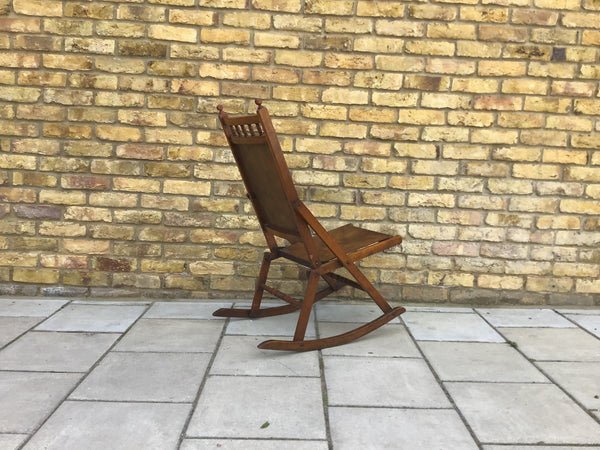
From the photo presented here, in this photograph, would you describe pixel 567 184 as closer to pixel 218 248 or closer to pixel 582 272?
pixel 582 272

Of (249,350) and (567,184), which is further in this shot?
(567,184)

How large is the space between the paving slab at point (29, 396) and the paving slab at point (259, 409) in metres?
0.53

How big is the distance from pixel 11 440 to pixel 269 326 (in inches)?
51.9

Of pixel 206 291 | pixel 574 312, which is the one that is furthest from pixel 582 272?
pixel 206 291

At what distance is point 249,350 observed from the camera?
7.38 feet

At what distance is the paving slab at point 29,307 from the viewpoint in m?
2.67

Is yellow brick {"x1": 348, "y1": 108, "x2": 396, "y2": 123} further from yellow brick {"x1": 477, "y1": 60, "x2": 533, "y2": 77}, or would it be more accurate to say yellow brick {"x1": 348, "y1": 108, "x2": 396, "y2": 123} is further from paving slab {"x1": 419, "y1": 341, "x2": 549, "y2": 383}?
paving slab {"x1": 419, "y1": 341, "x2": 549, "y2": 383}

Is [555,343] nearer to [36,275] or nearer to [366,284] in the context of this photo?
[366,284]

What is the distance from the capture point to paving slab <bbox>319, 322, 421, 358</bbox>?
2248 millimetres

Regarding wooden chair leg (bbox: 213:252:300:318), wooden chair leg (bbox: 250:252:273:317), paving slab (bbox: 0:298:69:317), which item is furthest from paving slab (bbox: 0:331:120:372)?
wooden chair leg (bbox: 250:252:273:317)

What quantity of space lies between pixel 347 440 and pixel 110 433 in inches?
30.3

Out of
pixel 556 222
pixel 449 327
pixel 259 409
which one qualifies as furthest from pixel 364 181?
pixel 259 409

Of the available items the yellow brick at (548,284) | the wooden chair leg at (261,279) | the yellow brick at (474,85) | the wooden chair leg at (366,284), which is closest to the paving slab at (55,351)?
the wooden chair leg at (261,279)

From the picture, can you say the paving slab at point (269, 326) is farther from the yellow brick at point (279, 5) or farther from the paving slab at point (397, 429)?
the yellow brick at point (279, 5)
